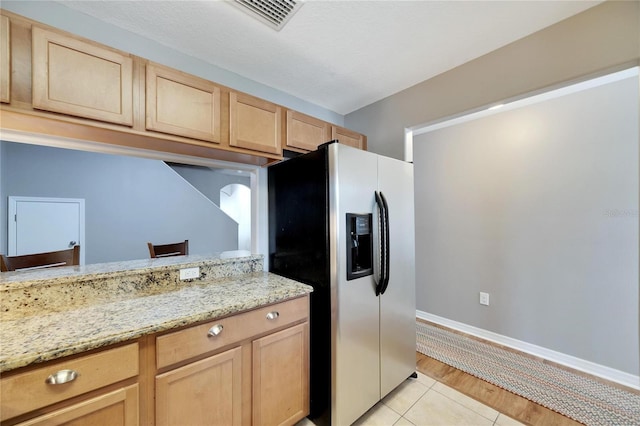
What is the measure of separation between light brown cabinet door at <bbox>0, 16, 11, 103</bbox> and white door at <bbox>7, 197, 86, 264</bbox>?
111 cm

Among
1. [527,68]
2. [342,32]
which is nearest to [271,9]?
[342,32]

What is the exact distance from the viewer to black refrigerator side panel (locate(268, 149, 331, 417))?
60.9 inches

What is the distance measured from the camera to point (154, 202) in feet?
7.23

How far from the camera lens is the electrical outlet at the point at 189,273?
1650mm

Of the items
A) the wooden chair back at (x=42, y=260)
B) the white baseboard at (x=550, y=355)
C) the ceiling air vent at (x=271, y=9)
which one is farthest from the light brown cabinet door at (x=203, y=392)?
the white baseboard at (x=550, y=355)

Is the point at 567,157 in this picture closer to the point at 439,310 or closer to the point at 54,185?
the point at 439,310

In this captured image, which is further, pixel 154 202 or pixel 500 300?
pixel 500 300

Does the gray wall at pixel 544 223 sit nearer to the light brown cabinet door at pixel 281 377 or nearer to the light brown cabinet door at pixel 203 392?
the light brown cabinet door at pixel 281 377

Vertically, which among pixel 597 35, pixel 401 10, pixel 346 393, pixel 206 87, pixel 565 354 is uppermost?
pixel 401 10

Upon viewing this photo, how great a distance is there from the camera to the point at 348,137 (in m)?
2.46

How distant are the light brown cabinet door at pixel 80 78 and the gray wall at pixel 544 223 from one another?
3065 millimetres

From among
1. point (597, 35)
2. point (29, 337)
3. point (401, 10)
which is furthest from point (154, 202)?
point (597, 35)

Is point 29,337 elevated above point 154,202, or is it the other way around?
point 154,202

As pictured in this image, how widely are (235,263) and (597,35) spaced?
270 centimetres
